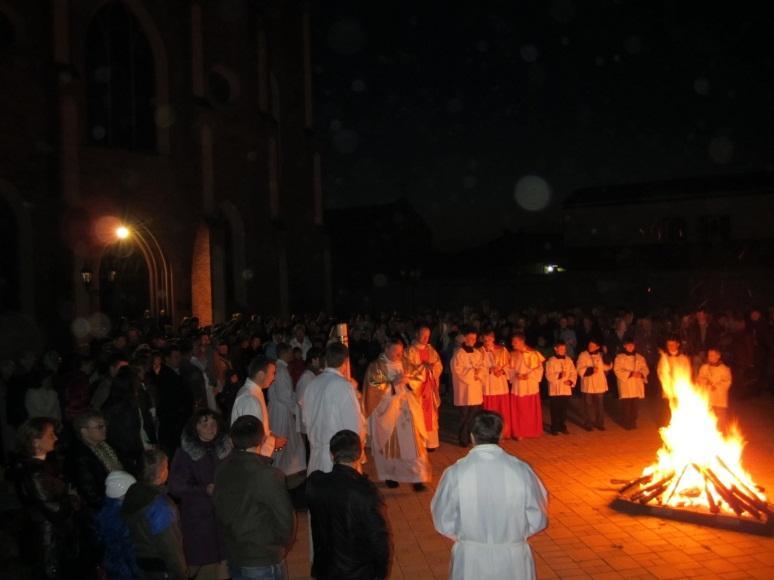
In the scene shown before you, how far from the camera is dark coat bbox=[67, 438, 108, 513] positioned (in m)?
5.47

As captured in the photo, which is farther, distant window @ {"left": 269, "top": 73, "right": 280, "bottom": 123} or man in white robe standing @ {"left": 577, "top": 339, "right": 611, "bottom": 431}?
distant window @ {"left": 269, "top": 73, "right": 280, "bottom": 123}

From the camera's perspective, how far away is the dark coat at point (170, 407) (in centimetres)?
859

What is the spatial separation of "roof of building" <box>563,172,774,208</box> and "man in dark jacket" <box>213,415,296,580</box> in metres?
34.9

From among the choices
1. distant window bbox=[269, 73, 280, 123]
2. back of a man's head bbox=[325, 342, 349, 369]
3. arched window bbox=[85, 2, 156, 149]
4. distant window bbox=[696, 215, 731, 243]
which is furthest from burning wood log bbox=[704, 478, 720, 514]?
distant window bbox=[696, 215, 731, 243]

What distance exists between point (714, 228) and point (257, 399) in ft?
109

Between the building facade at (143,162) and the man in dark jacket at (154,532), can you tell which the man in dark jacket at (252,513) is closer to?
the man in dark jacket at (154,532)

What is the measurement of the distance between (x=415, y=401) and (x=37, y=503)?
17.4 feet

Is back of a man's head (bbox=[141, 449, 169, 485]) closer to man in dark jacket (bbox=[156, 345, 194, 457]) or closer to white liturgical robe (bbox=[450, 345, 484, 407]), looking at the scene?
man in dark jacket (bbox=[156, 345, 194, 457])

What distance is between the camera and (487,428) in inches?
170

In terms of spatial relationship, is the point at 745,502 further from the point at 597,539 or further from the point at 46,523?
the point at 46,523

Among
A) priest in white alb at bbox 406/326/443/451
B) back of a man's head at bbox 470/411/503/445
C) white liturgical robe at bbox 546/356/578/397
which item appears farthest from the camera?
white liturgical robe at bbox 546/356/578/397

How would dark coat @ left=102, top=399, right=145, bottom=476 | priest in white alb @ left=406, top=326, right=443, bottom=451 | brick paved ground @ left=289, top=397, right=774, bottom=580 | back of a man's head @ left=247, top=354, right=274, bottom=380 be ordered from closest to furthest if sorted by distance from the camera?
brick paved ground @ left=289, top=397, right=774, bottom=580 < back of a man's head @ left=247, top=354, right=274, bottom=380 < dark coat @ left=102, top=399, right=145, bottom=476 < priest in white alb @ left=406, top=326, right=443, bottom=451

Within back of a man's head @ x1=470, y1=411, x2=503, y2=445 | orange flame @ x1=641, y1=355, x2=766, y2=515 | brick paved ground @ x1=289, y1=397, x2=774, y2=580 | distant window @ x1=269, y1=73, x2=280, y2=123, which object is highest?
distant window @ x1=269, y1=73, x2=280, y2=123

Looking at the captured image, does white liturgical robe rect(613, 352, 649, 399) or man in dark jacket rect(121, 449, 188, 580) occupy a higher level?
white liturgical robe rect(613, 352, 649, 399)
